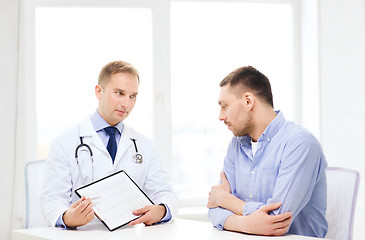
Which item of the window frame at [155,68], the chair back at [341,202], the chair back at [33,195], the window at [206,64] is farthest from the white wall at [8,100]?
the chair back at [341,202]

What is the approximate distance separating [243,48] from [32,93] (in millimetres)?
1697

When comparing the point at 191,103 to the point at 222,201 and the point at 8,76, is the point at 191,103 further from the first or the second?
the point at 222,201

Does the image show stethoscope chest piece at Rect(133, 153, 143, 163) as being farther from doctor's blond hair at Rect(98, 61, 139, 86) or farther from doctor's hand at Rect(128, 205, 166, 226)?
doctor's blond hair at Rect(98, 61, 139, 86)

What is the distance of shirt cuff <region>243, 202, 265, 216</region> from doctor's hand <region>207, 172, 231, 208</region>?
0.15m

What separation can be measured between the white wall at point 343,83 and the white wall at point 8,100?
229 centimetres

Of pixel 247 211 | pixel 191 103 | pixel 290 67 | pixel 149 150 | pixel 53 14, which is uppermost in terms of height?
pixel 53 14

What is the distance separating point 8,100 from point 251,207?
2212 millimetres

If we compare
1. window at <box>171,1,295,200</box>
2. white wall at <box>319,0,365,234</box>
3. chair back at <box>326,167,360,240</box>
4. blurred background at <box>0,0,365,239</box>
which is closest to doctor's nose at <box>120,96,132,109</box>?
chair back at <box>326,167,360,240</box>

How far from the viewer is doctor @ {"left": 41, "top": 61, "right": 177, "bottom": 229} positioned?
237 cm

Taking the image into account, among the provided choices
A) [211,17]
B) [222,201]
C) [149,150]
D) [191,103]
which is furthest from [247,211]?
[211,17]

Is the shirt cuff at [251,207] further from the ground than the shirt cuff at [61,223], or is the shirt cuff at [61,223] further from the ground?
the shirt cuff at [251,207]

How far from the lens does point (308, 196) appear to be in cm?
210

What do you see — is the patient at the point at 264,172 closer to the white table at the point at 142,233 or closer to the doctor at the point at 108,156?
the white table at the point at 142,233

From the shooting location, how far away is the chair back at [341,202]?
231 centimetres
